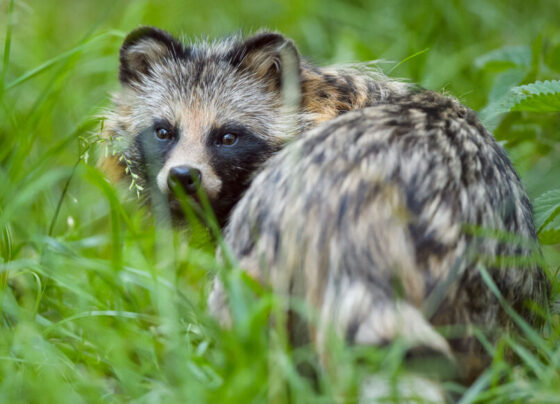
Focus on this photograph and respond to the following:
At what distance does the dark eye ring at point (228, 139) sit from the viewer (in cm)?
516

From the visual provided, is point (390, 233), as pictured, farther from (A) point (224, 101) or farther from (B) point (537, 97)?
(A) point (224, 101)

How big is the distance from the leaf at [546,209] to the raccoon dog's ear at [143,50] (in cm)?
262

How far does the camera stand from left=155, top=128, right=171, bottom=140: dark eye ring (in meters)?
5.32

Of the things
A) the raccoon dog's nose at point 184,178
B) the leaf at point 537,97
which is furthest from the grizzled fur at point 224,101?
the leaf at point 537,97

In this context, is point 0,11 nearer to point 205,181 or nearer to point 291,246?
point 205,181

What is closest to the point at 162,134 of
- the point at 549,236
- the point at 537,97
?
the point at 537,97

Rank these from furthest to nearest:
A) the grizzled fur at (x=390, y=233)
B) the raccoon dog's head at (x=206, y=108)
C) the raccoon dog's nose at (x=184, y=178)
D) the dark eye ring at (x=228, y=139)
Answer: the dark eye ring at (x=228, y=139) → the raccoon dog's head at (x=206, y=108) → the raccoon dog's nose at (x=184, y=178) → the grizzled fur at (x=390, y=233)

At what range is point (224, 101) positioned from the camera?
17.3 ft

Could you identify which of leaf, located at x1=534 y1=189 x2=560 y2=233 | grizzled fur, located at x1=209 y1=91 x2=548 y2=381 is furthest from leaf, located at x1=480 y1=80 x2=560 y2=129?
grizzled fur, located at x1=209 y1=91 x2=548 y2=381

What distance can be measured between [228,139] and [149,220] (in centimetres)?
106

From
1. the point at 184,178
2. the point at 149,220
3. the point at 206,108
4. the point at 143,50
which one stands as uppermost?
the point at 143,50

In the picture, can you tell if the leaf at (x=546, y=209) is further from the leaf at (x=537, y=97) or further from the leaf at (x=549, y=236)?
the leaf at (x=537, y=97)

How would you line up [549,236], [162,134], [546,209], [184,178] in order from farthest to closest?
[162,134]
[184,178]
[546,209]
[549,236]

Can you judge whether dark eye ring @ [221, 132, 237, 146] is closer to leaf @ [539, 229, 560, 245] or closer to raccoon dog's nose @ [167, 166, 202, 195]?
raccoon dog's nose @ [167, 166, 202, 195]
